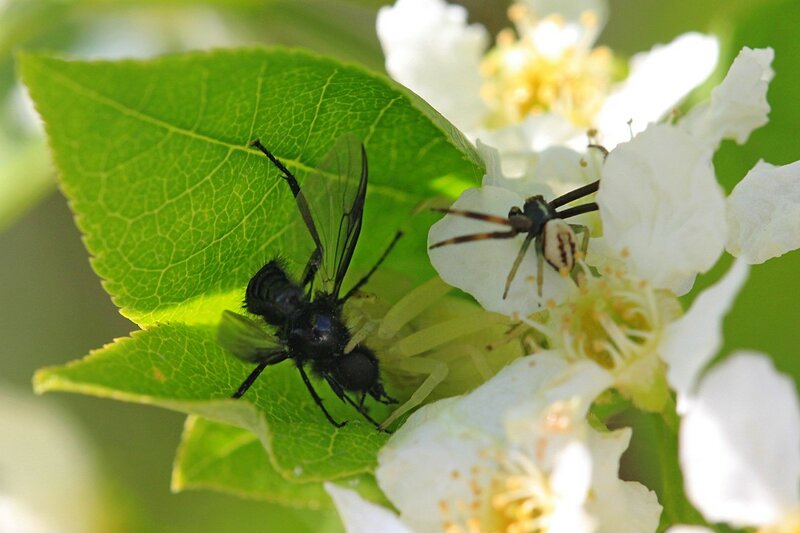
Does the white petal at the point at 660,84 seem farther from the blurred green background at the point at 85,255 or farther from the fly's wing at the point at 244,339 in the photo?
the fly's wing at the point at 244,339

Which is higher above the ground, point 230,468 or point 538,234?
point 538,234

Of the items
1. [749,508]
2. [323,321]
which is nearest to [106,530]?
[323,321]

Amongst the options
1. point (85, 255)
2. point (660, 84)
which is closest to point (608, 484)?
point (660, 84)

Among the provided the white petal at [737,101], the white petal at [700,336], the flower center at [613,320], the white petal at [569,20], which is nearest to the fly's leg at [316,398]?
the flower center at [613,320]

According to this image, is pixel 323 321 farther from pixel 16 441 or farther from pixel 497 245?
pixel 16 441

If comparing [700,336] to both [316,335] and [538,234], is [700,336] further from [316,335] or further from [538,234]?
[316,335]
